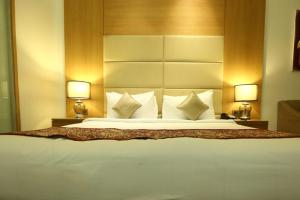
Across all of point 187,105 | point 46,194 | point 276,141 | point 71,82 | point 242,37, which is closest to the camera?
point 46,194

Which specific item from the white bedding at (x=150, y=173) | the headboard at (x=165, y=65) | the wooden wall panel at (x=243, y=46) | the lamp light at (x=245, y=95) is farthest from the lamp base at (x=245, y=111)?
the white bedding at (x=150, y=173)

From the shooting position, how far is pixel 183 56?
10.5 feet

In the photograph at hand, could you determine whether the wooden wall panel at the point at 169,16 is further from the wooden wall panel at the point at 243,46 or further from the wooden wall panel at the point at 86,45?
the wooden wall panel at the point at 86,45

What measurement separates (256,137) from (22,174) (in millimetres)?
1300

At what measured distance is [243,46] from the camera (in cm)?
323

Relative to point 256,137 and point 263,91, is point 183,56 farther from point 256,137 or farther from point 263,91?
point 256,137

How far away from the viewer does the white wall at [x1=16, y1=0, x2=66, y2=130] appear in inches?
125

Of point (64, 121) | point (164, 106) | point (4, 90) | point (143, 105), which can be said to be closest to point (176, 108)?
point (164, 106)

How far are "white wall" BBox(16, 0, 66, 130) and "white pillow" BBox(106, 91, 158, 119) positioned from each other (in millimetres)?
794

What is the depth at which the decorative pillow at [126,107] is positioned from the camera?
2.71 m

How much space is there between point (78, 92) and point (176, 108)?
4.25 feet

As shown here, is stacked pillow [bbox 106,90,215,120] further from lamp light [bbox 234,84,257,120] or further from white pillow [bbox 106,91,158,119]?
lamp light [bbox 234,84,257,120]

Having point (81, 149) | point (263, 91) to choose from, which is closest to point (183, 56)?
point (263, 91)

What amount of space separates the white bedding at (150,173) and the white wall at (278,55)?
2344 millimetres
